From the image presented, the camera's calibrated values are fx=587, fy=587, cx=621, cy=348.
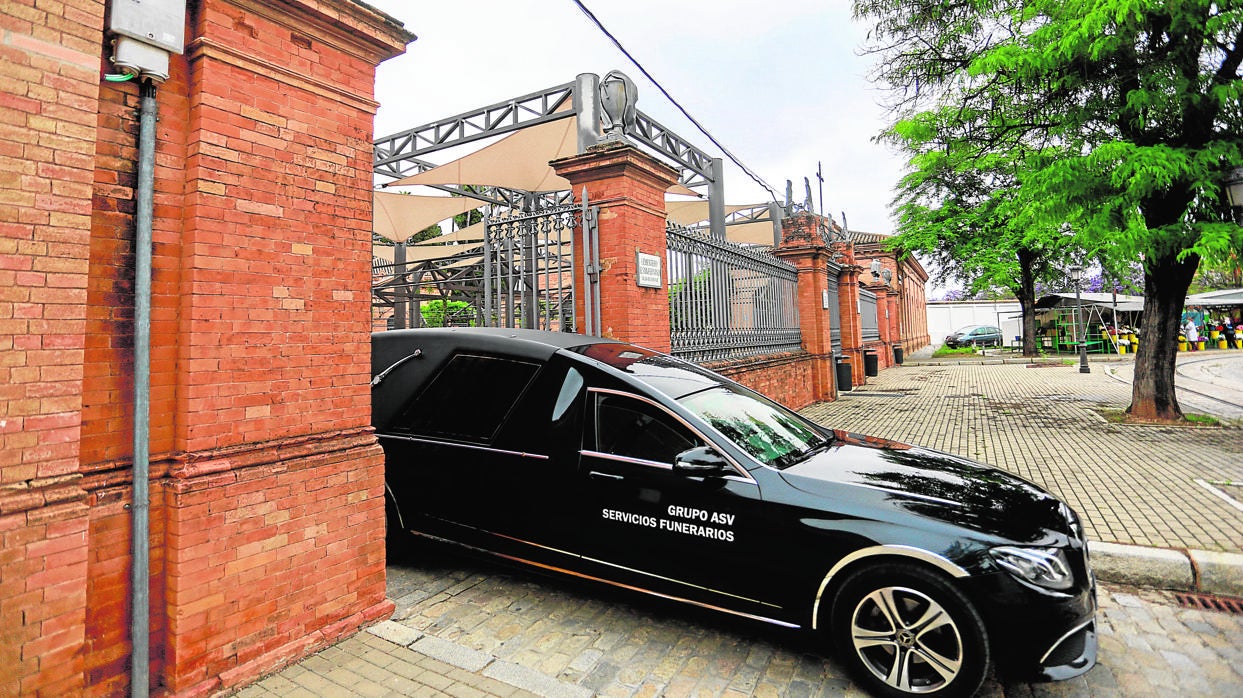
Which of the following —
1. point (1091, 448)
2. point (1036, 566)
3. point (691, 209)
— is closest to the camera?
point (1036, 566)

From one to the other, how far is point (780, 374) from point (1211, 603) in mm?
7623

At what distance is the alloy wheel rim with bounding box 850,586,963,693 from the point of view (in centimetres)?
255

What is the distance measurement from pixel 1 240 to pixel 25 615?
1.43 m

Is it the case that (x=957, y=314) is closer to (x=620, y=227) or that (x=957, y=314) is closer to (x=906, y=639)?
(x=620, y=227)

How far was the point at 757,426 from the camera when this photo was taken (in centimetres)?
363

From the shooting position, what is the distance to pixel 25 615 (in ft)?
7.34

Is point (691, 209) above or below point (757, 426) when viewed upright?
above

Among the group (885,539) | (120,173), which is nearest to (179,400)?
(120,173)

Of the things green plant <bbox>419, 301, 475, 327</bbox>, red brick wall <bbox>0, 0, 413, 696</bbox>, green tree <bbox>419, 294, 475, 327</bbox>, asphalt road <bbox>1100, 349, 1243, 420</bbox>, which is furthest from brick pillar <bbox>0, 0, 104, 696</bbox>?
asphalt road <bbox>1100, 349, 1243, 420</bbox>

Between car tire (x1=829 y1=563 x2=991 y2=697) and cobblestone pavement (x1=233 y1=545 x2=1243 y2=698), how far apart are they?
207mm

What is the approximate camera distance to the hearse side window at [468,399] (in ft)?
12.8

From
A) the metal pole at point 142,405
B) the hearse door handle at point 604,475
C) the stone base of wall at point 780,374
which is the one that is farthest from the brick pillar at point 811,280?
the metal pole at point 142,405

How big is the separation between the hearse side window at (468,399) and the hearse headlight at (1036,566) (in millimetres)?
2695

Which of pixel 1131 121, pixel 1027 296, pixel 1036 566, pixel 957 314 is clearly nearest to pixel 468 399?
pixel 1036 566
